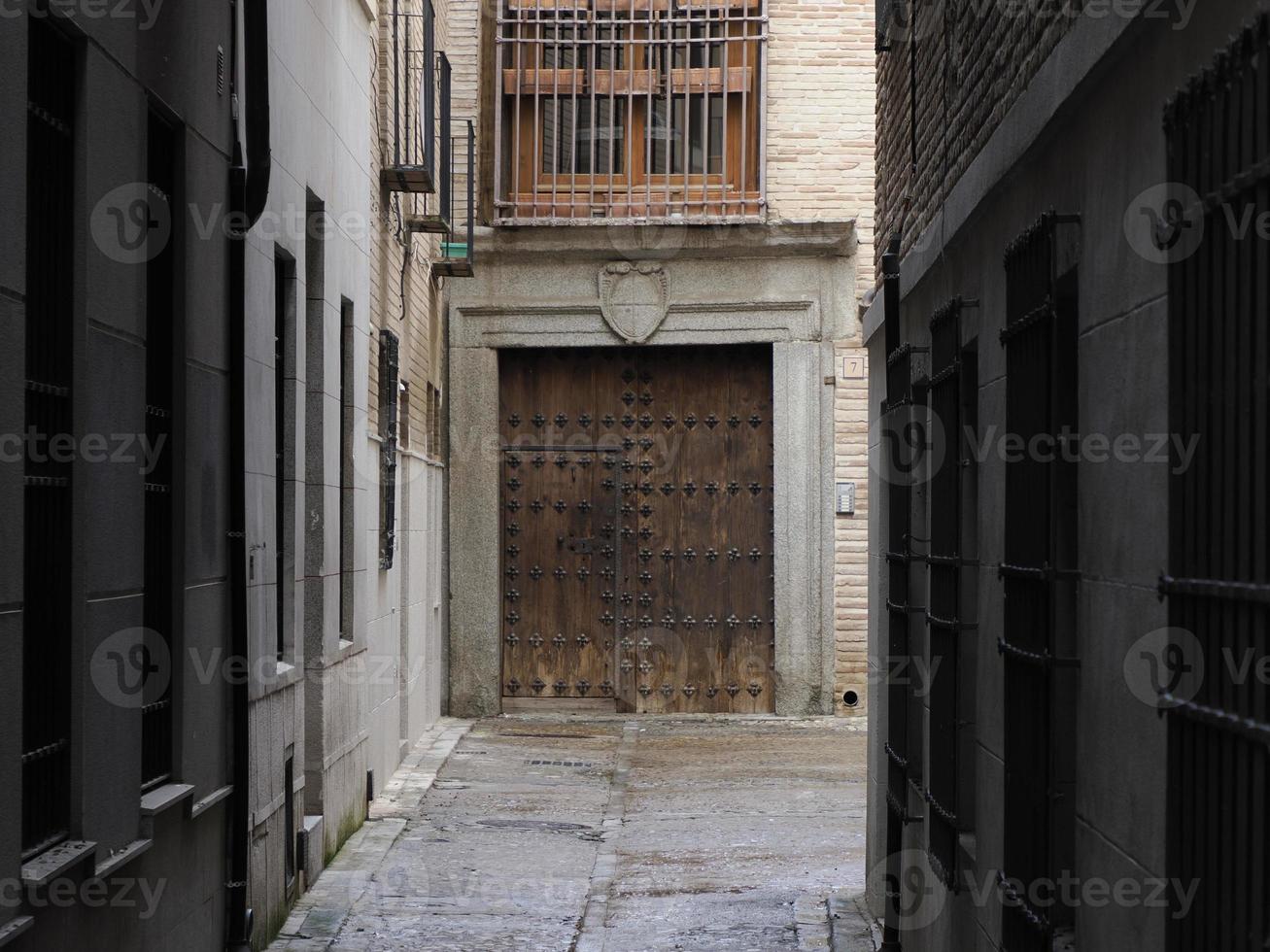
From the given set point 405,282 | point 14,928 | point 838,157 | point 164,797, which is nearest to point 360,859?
point 164,797

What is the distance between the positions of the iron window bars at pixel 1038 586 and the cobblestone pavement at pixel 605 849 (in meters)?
2.99

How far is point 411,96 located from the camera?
12.5m

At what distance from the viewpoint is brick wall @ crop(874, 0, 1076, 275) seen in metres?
5.38

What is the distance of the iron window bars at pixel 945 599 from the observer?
595 centimetres

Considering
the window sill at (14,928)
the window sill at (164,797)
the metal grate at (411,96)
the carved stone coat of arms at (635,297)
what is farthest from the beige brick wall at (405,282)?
the window sill at (14,928)

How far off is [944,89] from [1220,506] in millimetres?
4060

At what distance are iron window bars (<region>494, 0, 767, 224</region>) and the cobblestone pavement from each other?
16.0 ft

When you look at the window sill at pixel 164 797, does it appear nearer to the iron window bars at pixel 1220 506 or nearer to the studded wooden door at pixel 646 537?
the iron window bars at pixel 1220 506

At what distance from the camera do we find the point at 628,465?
54.1ft

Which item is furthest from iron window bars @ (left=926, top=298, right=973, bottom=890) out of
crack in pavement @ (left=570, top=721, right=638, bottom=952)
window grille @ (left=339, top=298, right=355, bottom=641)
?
window grille @ (left=339, top=298, right=355, bottom=641)

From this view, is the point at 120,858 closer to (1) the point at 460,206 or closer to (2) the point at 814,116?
(1) the point at 460,206

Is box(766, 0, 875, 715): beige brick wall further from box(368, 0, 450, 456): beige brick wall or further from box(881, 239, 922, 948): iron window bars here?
box(881, 239, 922, 948): iron window bars

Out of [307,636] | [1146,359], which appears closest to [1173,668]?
[1146,359]

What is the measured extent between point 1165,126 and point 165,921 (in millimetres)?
4106
